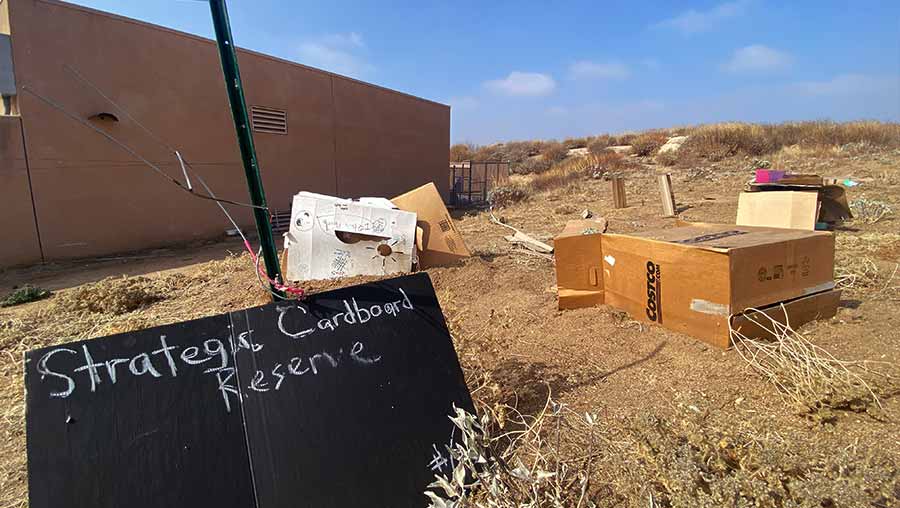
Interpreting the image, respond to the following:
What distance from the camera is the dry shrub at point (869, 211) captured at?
6.33 meters

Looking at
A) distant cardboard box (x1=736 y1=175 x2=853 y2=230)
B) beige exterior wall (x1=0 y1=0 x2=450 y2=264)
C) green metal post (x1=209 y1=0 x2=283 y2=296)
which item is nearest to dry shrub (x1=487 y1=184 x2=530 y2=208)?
beige exterior wall (x1=0 y1=0 x2=450 y2=264)

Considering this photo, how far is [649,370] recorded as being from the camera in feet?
8.16

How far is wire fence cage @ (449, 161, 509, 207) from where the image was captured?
706 inches

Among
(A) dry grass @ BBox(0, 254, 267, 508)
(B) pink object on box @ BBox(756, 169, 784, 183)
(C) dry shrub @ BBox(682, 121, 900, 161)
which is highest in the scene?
(C) dry shrub @ BBox(682, 121, 900, 161)


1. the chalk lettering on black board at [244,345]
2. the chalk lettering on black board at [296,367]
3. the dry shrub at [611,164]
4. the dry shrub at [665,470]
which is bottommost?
the dry shrub at [665,470]

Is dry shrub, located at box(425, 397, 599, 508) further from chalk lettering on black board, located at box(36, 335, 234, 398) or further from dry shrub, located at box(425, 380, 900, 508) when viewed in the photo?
chalk lettering on black board, located at box(36, 335, 234, 398)

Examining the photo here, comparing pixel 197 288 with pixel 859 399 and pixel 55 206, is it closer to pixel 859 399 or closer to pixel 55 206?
pixel 55 206

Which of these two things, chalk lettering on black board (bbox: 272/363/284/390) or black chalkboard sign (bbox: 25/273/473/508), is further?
chalk lettering on black board (bbox: 272/363/284/390)

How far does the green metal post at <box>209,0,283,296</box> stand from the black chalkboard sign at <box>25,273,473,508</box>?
366 millimetres

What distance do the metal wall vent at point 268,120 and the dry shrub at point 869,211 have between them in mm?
11057

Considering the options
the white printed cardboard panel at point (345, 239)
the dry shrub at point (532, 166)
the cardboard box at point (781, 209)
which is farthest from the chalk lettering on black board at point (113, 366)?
the dry shrub at point (532, 166)

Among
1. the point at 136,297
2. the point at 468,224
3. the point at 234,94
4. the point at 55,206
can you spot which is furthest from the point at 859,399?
the point at 55,206

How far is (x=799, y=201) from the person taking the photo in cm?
518

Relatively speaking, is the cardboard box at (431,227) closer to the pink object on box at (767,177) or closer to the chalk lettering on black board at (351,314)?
the chalk lettering on black board at (351,314)
